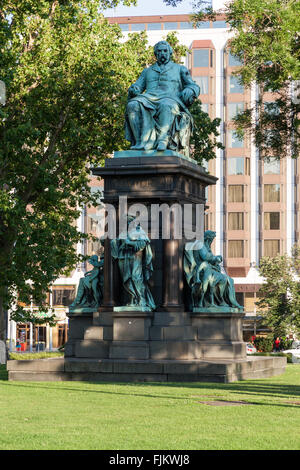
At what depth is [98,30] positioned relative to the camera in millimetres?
35531

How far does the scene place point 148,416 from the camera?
473 inches

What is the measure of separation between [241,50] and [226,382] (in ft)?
44.1

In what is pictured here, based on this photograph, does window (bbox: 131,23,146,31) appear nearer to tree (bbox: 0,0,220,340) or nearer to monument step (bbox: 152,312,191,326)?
tree (bbox: 0,0,220,340)

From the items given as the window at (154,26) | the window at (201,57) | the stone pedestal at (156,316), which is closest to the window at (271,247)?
the window at (201,57)

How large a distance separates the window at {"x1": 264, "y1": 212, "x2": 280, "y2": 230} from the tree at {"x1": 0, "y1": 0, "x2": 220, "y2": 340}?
166ft

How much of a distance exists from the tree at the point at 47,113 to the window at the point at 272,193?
50.7 m

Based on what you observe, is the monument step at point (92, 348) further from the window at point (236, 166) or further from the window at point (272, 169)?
the window at point (236, 166)

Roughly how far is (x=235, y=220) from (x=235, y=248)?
268 centimetres

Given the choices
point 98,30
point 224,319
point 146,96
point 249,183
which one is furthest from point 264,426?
point 249,183

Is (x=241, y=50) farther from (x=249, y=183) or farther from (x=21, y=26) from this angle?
(x=249, y=183)

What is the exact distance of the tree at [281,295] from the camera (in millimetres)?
58500

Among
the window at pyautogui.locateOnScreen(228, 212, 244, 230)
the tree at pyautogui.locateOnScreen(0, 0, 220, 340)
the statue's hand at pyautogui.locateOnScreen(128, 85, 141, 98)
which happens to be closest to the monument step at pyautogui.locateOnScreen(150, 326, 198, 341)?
the statue's hand at pyautogui.locateOnScreen(128, 85, 141, 98)

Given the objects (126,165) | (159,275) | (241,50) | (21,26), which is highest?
(21,26)

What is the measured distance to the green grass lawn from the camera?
9.58 m
